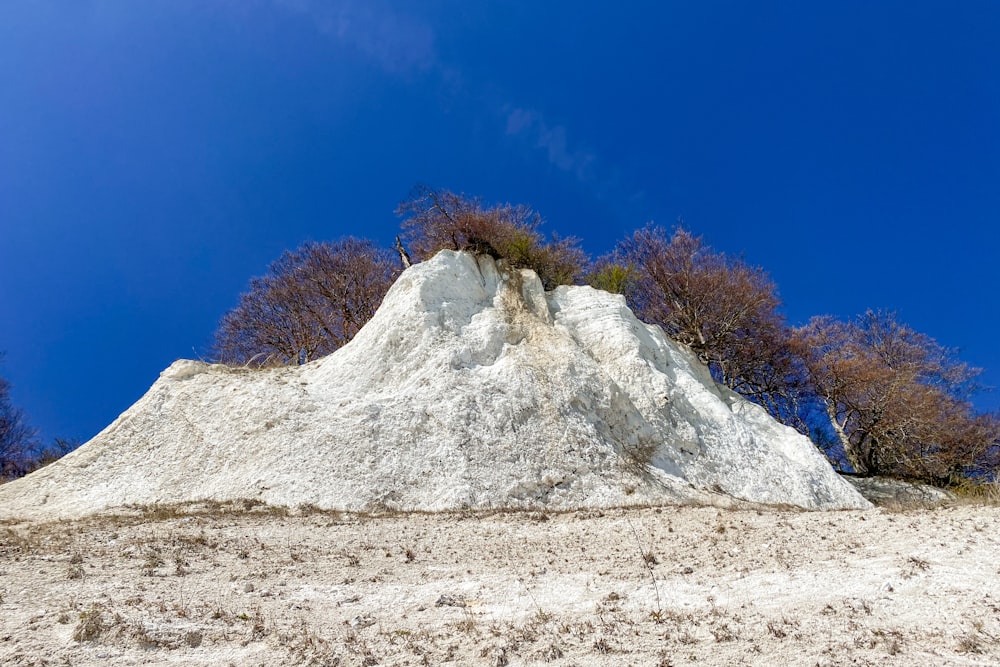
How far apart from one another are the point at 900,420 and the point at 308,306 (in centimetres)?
2681

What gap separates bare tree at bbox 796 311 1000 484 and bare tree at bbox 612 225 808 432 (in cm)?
140

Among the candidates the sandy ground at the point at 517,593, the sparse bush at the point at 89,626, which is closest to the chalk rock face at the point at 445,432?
the sandy ground at the point at 517,593

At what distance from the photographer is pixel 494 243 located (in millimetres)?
22016

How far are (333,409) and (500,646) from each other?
1067 cm

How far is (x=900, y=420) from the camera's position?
20.5 metres

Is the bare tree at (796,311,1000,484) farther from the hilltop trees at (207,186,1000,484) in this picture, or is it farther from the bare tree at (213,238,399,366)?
the bare tree at (213,238,399,366)

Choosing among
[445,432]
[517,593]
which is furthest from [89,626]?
[445,432]

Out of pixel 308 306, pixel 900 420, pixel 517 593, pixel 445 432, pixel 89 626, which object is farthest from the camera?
pixel 308 306

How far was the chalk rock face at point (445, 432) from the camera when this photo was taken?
40.7 feet

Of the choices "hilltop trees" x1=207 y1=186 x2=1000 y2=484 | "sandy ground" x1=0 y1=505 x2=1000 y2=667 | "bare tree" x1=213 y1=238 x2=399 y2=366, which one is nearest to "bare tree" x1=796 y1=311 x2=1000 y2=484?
"hilltop trees" x1=207 y1=186 x2=1000 y2=484

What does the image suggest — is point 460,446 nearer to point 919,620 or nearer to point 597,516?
point 597,516

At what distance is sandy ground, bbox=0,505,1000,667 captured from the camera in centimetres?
450

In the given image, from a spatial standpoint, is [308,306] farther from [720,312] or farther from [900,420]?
[900,420]

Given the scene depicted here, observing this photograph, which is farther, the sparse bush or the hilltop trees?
the hilltop trees
